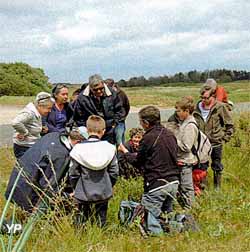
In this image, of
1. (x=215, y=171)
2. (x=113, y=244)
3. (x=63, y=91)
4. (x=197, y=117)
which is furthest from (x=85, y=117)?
(x=113, y=244)

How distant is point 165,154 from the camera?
522 centimetres

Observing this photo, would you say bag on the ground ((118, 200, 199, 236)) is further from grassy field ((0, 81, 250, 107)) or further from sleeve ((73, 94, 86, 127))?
grassy field ((0, 81, 250, 107))

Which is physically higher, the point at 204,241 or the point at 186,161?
the point at 186,161

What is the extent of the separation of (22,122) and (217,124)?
2.49 m

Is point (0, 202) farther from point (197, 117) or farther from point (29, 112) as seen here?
point (197, 117)

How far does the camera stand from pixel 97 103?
21.5ft

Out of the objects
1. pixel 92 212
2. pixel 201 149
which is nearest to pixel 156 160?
pixel 92 212

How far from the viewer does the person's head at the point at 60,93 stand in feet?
21.8

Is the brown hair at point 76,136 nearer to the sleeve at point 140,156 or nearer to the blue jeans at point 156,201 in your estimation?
the sleeve at point 140,156

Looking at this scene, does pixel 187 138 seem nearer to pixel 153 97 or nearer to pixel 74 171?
pixel 74 171

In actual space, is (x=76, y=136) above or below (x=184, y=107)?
below

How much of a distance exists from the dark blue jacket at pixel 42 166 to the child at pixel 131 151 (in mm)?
1191

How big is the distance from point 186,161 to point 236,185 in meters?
1.34

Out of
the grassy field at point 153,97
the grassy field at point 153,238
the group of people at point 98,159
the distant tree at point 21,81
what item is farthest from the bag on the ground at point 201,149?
the distant tree at point 21,81
